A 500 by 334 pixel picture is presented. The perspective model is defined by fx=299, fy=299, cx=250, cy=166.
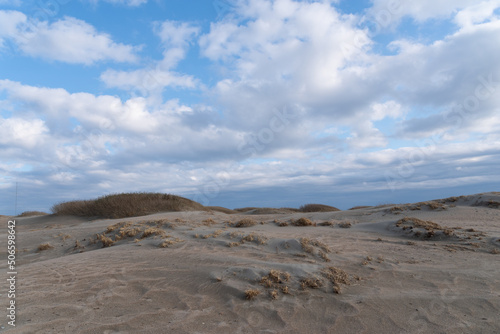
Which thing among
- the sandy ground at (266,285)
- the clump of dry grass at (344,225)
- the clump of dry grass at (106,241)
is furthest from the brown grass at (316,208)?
the clump of dry grass at (106,241)

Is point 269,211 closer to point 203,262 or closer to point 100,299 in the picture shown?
point 203,262

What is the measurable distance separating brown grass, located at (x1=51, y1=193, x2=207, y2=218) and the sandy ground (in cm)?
836

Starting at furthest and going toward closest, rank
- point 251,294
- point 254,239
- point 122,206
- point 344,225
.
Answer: point 122,206 < point 344,225 < point 254,239 < point 251,294

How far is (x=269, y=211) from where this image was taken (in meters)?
21.6

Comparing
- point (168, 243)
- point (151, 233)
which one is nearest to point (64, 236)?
point (151, 233)

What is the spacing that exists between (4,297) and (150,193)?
1479cm

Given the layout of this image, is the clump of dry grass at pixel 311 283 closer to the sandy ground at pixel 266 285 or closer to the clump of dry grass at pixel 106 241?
the sandy ground at pixel 266 285

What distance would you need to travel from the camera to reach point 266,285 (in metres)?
4.55

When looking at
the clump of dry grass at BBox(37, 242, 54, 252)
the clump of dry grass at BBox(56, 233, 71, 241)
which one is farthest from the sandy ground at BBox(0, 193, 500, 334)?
the clump of dry grass at BBox(56, 233, 71, 241)

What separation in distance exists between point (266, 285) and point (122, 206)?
46.4 ft

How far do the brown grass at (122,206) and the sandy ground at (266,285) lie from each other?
836cm

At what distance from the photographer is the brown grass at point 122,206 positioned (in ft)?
53.9

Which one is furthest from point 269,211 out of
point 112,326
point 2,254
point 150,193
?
point 112,326

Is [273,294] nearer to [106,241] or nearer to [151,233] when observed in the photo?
[151,233]
